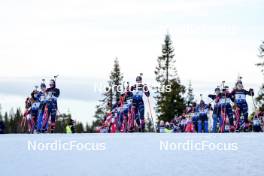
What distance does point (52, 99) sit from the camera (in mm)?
26312

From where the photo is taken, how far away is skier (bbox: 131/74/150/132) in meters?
25.6

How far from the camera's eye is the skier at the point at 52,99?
2614 cm

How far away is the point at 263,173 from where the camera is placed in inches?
498

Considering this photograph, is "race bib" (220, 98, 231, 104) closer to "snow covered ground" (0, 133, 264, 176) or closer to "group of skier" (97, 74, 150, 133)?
"group of skier" (97, 74, 150, 133)

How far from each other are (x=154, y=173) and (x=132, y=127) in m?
14.3

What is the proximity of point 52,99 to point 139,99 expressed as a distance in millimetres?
3129

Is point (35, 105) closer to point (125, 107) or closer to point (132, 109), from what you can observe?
point (125, 107)

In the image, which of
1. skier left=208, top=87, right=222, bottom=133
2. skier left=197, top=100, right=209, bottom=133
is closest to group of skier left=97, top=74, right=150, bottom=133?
skier left=208, top=87, right=222, bottom=133

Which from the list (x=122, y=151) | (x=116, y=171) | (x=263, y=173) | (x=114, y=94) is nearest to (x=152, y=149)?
(x=122, y=151)

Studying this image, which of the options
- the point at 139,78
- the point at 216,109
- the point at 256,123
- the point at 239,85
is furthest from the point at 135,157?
the point at 256,123

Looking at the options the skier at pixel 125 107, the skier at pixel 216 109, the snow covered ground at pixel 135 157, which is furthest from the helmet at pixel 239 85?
the snow covered ground at pixel 135 157

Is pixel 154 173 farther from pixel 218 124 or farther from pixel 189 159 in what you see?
pixel 218 124

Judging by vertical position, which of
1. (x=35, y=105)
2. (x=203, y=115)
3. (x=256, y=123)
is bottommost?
(x=256, y=123)

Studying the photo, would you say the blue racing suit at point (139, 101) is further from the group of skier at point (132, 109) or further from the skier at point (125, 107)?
the skier at point (125, 107)
